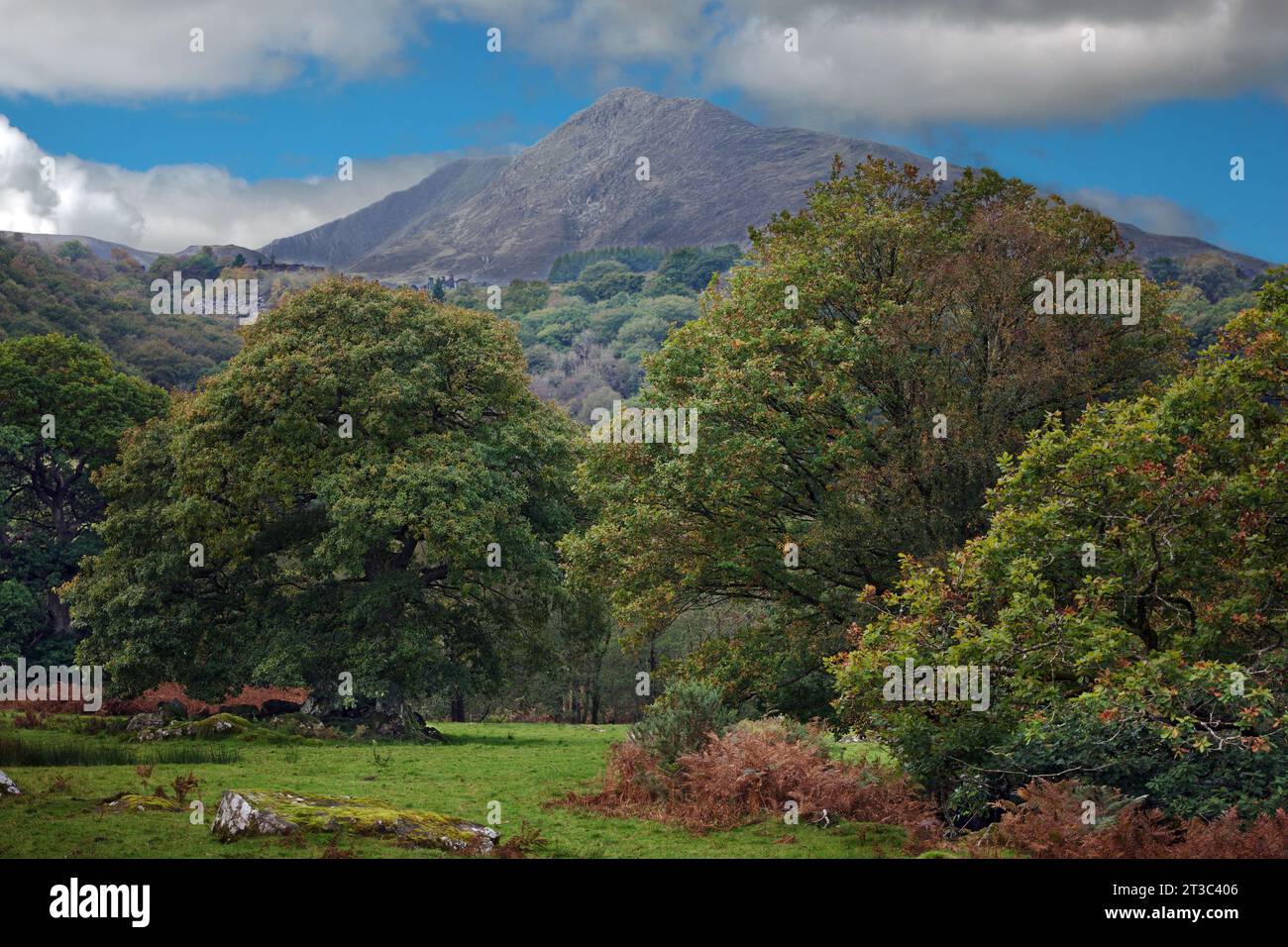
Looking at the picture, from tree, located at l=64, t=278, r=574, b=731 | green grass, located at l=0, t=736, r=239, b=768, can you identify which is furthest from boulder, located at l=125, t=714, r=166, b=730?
tree, located at l=64, t=278, r=574, b=731

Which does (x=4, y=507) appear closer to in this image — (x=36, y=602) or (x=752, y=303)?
(x=36, y=602)

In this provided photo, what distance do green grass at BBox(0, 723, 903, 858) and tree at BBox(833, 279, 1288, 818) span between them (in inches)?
99.7

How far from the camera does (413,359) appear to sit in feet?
124

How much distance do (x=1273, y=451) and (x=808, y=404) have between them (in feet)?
36.3

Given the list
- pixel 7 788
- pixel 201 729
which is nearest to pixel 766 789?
pixel 7 788

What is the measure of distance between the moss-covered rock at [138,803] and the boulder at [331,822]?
2193 mm

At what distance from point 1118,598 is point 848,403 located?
30.2ft

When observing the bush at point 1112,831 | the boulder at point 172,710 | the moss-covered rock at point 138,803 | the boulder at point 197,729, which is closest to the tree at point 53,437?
the boulder at point 172,710

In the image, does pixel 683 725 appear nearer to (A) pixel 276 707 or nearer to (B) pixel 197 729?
(B) pixel 197 729

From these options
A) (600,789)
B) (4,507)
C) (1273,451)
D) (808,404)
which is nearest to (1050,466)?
(1273,451)

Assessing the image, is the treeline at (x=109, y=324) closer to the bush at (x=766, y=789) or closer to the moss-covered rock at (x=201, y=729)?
the moss-covered rock at (x=201, y=729)

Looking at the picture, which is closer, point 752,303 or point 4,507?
point 752,303

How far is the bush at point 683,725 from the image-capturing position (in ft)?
72.1

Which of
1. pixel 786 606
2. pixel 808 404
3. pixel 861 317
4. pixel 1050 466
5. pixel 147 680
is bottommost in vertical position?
pixel 147 680
